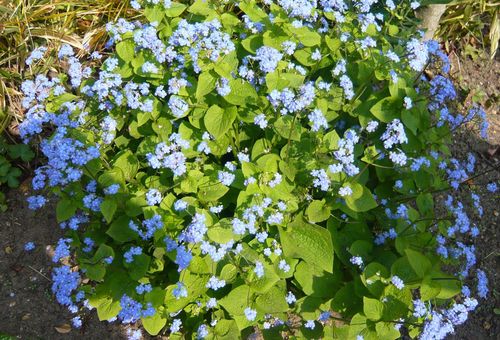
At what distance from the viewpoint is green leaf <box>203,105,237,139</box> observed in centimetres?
300

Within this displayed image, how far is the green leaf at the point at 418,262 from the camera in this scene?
2.83m

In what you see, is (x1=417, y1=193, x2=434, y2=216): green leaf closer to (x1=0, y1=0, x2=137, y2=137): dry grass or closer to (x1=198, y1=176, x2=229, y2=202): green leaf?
(x1=198, y1=176, x2=229, y2=202): green leaf

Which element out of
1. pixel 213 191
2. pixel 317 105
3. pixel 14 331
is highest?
pixel 317 105

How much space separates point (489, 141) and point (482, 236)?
1.11 meters

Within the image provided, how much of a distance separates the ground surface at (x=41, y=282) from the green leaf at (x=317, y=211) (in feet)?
5.97

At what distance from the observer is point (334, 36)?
346 cm

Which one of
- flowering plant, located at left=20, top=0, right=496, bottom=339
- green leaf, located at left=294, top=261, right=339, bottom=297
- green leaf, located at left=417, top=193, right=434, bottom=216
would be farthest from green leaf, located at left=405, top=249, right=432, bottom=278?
green leaf, located at left=294, top=261, right=339, bottom=297

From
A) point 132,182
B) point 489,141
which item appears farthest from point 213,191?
point 489,141

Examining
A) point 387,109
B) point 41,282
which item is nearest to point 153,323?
point 41,282

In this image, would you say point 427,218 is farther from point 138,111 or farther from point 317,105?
point 138,111

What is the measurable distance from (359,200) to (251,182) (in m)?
0.69

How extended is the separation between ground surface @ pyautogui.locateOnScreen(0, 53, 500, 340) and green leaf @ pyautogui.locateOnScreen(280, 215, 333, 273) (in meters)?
1.67

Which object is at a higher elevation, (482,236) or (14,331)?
(482,236)

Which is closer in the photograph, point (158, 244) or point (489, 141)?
point (158, 244)
